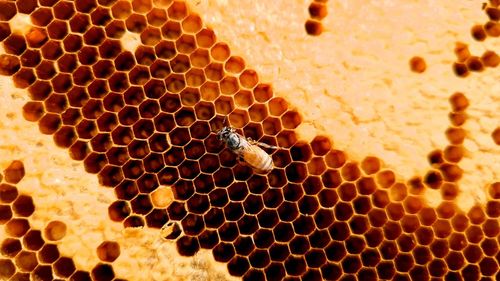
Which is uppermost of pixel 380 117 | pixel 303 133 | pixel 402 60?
pixel 402 60

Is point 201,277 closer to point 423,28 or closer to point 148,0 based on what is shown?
point 148,0

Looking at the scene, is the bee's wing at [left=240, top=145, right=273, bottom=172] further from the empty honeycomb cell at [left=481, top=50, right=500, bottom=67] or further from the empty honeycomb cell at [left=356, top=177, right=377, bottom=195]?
the empty honeycomb cell at [left=481, top=50, right=500, bottom=67]

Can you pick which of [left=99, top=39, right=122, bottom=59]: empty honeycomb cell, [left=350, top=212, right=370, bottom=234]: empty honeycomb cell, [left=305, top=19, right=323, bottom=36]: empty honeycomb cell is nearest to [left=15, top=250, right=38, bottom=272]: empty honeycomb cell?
[left=99, top=39, right=122, bottom=59]: empty honeycomb cell

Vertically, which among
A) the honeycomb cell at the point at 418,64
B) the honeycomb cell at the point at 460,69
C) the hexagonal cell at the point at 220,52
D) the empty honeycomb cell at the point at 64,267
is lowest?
the empty honeycomb cell at the point at 64,267

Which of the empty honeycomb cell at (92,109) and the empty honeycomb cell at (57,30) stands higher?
the empty honeycomb cell at (57,30)

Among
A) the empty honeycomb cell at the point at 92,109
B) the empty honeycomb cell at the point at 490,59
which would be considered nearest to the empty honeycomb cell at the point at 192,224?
the empty honeycomb cell at the point at 92,109

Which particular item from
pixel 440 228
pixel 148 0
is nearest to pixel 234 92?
pixel 148 0

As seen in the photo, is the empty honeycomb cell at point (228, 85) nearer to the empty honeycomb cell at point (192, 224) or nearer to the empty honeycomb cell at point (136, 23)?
the empty honeycomb cell at point (136, 23)
